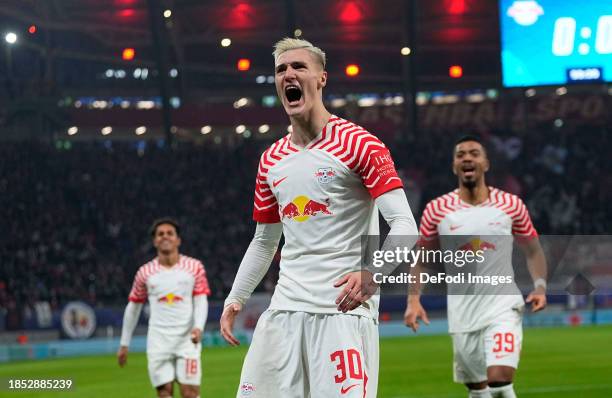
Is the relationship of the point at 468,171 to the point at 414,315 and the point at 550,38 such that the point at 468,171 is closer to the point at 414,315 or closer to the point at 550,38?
the point at 414,315

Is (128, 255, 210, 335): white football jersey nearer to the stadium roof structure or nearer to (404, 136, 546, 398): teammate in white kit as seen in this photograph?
(404, 136, 546, 398): teammate in white kit

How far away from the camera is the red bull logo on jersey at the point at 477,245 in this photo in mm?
8641

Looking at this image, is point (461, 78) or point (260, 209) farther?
point (461, 78)

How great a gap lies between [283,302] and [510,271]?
4.14 meters

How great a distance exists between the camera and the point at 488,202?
8844 mm

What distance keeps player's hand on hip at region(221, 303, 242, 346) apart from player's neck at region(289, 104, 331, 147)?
89 centimetres

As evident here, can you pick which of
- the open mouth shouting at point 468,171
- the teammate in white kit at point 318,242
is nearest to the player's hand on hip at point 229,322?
the teammate in white kit at point 318,242

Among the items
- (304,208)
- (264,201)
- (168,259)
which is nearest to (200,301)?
(168,259)

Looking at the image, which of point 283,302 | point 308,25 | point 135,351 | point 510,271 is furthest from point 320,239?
point 308,25

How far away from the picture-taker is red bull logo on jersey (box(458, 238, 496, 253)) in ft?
28.3

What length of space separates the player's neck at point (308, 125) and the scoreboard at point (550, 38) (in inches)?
1092

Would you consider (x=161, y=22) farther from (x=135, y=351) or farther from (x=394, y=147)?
(x=135, y=351)

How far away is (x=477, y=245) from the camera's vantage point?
8.69 meters

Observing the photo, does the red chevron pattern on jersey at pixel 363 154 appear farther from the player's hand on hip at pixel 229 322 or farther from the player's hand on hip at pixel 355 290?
the player's hand on hip at pixel 229 322
